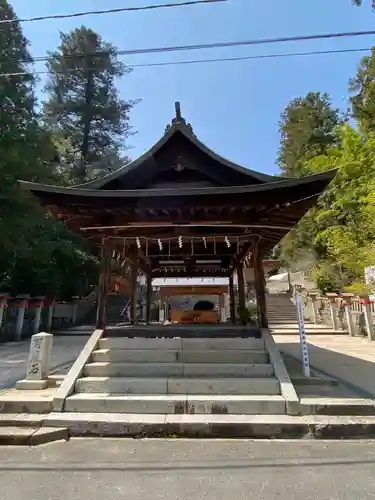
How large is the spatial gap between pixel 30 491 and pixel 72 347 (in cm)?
922

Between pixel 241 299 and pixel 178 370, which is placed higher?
pixel 241 299

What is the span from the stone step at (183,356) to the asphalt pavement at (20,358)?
5.92 ft

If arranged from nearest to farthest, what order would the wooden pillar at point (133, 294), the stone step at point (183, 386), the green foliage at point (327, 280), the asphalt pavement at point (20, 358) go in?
1. the stone step at point (183, 386)
2. the asphalt pavement at point (20, 358)
3. the wooden pillar at point (133, 294)
4. the green foliage at point (327, 280)

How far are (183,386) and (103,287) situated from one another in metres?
2.57

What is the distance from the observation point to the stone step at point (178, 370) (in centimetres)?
551

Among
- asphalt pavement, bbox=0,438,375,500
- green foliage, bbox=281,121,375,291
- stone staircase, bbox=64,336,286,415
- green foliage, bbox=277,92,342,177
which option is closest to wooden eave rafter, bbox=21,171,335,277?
stone staircase, bbox=64,336,286,415

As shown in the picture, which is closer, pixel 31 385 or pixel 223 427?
pixel 223 427

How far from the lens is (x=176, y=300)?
59.0 feet

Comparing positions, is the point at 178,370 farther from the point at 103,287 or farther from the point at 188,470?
the point at 188,470

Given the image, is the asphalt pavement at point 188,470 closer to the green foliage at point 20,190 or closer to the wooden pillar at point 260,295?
the wooden pillar at point 260,295

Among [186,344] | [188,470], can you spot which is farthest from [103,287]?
[188,470]

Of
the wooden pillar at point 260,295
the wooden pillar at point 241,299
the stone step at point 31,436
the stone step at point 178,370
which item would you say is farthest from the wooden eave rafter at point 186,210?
the stone step at point 31,436

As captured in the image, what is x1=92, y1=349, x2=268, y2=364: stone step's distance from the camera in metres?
5.87

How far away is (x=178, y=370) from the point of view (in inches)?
221
